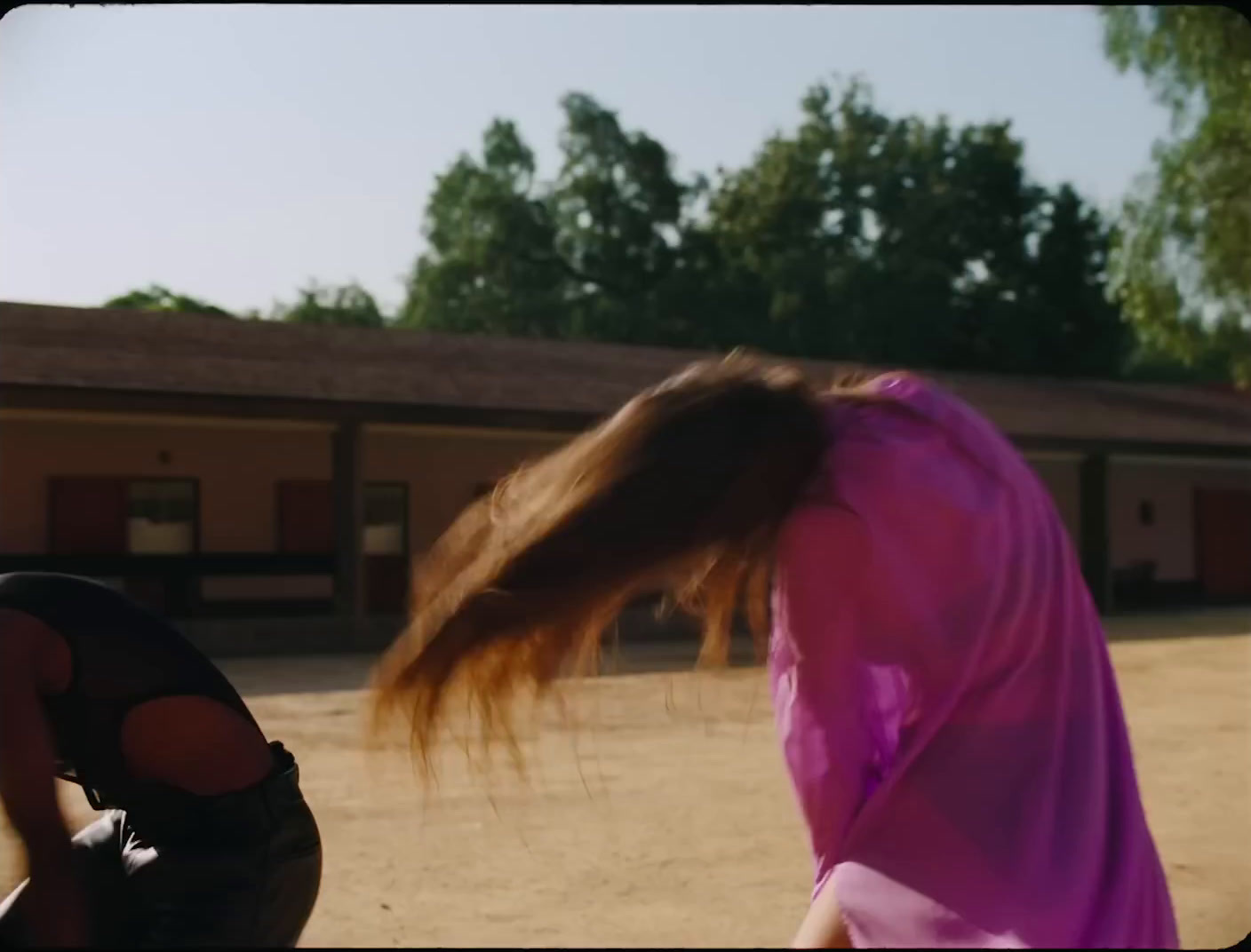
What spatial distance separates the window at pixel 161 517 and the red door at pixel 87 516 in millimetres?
157

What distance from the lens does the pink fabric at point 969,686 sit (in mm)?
2023

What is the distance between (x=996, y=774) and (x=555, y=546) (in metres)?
0.65

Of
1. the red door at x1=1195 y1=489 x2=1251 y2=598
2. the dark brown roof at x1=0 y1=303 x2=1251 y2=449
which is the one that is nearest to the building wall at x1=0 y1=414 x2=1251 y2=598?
the dark brown roof at x1=0 y1=303 x2=1251 y2=449

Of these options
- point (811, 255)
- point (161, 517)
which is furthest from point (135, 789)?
point (811, 255)

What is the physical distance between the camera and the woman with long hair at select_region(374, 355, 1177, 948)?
6.63 feet

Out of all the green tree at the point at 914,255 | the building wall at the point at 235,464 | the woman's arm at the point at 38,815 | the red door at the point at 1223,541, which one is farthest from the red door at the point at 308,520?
the green tree at the point at 914,255

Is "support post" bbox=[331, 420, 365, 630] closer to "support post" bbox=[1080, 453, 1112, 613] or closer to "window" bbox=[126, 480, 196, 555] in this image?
"window" bbox=[126, 480, 196, 555]

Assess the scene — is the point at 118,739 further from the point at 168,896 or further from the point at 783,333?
the point at 783,333

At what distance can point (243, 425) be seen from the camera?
19859 mm

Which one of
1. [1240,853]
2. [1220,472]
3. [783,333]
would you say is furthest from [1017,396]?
[1240,853]

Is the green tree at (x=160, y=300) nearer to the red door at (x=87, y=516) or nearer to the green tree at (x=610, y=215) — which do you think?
the green tree at (x=610, y=215)

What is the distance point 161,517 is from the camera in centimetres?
1948

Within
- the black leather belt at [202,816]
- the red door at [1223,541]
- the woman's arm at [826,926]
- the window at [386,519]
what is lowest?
the red door at [1223,541]

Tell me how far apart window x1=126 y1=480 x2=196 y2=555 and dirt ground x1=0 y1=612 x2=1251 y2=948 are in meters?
7.17
